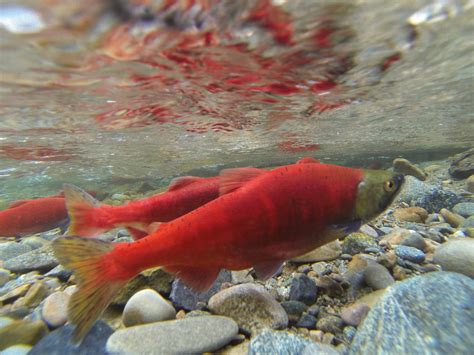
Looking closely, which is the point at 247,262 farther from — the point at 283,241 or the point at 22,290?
the point at 22,290

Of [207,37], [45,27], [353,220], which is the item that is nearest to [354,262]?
[353,220]

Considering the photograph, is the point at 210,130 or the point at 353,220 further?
the point at 210,130

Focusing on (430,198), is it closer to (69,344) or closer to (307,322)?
(307,322)

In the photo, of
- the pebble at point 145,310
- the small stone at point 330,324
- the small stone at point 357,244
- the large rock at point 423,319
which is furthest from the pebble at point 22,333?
the small stone at point 357,244

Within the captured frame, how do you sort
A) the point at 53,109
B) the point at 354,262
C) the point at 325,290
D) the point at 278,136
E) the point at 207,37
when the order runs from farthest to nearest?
1. the point at 278,136
2. the point at 53,109
3. the point at 207,37
4. the point at 354,262
5. the point at 325,290

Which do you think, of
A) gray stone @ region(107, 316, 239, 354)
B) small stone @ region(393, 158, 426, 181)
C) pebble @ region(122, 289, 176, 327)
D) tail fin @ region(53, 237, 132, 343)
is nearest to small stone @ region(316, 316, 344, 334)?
gray stone @ region(107, 316, 239, 354)

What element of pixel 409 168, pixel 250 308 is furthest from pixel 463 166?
pixel 250 308
